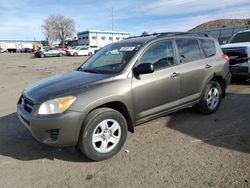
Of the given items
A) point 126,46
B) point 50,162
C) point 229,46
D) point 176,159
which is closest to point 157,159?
point 176,159

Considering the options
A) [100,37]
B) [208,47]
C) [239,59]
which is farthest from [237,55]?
[100,37]

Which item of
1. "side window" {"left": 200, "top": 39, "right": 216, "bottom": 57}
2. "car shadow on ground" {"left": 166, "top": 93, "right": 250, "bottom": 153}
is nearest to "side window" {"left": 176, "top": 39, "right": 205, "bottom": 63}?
"side window" {"left": 200, "top": 39, "right": 216, "bottom": 57}

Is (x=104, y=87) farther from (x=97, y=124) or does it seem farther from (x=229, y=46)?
(x=229, y=46)

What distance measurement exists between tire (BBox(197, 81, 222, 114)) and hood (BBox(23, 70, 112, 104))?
2.47 meters

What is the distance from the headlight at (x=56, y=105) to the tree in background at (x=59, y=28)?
95887 millimetres

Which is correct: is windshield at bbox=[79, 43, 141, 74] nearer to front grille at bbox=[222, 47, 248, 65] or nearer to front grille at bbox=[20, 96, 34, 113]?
front grille at bbox=[20, 96, 34, 113]

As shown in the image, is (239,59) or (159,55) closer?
(159,55)

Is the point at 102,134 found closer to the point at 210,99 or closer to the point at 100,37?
the point at 210,99

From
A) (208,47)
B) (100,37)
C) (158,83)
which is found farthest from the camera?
(100,37)

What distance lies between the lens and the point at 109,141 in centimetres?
400

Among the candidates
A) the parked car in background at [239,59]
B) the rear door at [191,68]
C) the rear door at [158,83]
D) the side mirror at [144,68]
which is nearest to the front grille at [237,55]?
the parked car in background at [239,59]

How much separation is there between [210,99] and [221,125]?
837mm

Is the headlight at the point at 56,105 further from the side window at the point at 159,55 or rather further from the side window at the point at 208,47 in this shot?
the side window at the point at 208,47

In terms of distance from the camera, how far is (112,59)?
481 centimetres
